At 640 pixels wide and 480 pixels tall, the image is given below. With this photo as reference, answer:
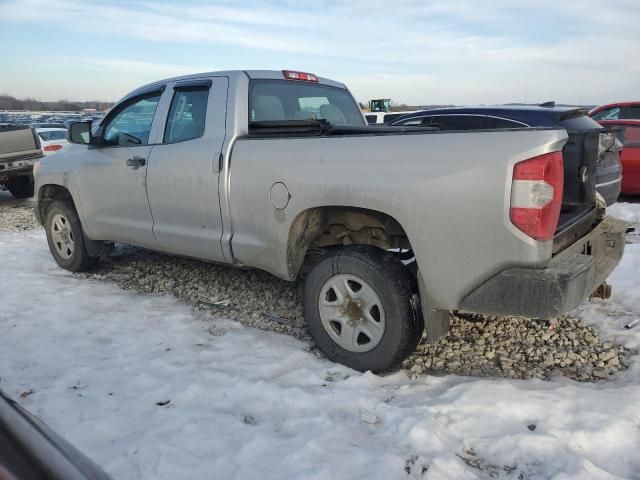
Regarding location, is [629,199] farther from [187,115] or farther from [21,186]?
[21,186]

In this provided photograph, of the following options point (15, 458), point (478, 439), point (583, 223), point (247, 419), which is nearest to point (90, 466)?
point (15, 458)

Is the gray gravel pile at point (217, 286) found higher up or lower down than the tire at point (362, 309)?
lower down

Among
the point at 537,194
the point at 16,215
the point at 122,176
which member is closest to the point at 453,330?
the point at 537,194

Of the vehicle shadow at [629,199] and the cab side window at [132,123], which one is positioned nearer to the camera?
the cab side window at [132,123]

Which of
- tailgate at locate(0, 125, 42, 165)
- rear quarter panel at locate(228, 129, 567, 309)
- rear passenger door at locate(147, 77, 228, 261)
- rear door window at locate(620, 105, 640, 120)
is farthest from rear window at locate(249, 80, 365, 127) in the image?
tailgate at locate(0, 125, 42, 165)

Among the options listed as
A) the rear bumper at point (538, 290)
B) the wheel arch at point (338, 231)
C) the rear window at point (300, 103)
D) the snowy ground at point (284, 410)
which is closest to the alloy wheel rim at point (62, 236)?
the snowy ground at point (284, 410)

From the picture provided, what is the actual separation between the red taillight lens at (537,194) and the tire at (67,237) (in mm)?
4463

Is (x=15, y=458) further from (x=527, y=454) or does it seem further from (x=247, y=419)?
(x=527, y=454)

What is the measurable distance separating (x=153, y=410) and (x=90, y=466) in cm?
170

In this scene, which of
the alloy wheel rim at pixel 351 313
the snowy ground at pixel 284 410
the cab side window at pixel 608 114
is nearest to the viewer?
the snowy ground at pixel 284 410

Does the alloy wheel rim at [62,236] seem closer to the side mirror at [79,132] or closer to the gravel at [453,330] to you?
the gravel at [453,330]

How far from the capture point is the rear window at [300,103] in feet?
13.3

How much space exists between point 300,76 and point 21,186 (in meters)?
9.48

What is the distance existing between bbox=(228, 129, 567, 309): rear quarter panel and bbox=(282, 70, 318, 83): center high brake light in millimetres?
1176
